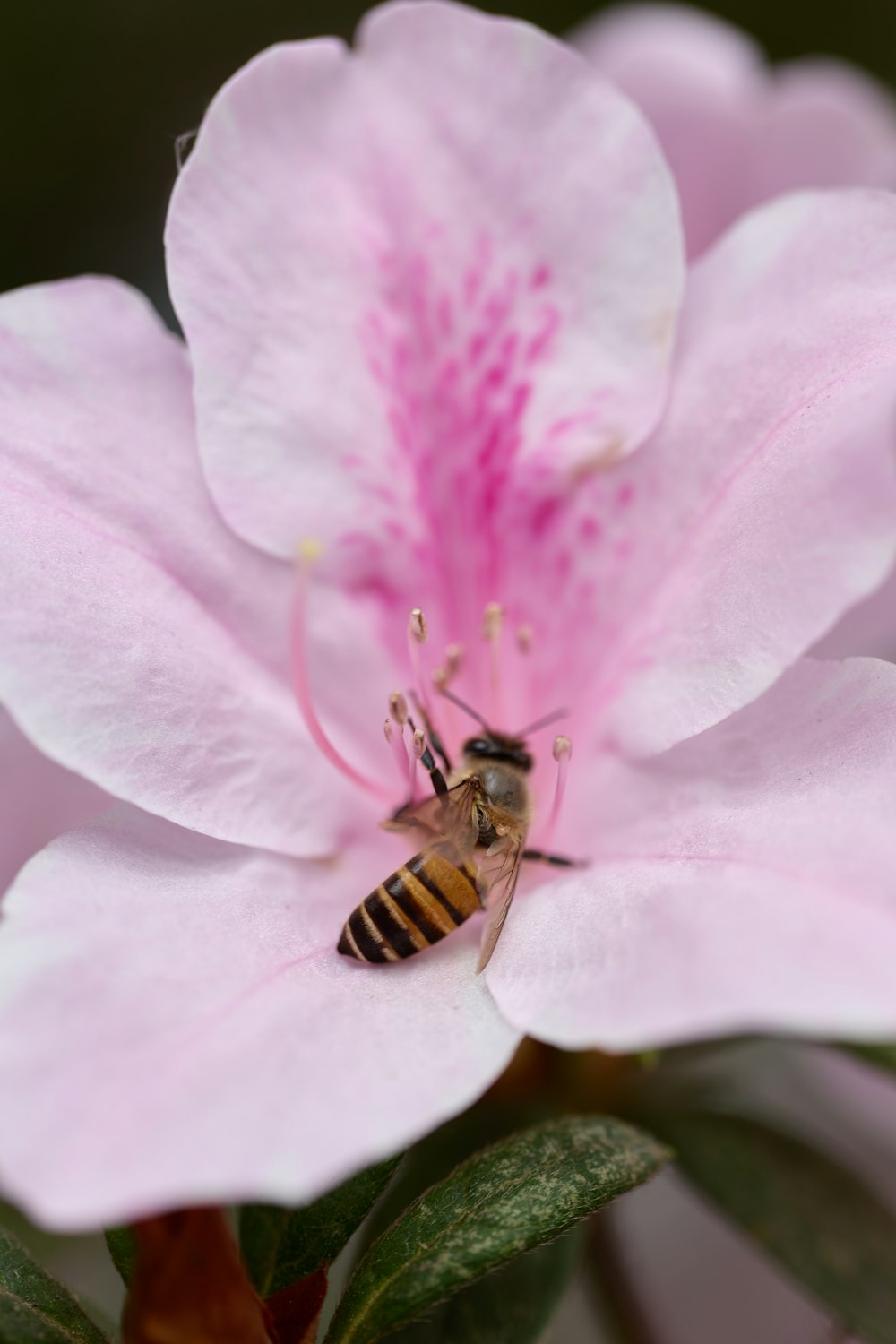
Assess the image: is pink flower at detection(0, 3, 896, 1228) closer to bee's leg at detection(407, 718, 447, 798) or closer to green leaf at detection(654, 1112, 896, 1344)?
bee's leg at detection(407, 718, 447, 798)

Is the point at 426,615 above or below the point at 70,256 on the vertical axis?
above

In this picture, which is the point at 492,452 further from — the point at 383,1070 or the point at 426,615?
the point at 383,1070

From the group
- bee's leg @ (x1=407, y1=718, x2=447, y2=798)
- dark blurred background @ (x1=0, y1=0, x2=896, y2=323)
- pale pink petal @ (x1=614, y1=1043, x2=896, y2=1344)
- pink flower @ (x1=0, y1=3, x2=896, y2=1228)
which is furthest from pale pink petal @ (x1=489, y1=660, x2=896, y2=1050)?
dark blurred background @ (x1=0, y1=0, x2=896, y2=323)

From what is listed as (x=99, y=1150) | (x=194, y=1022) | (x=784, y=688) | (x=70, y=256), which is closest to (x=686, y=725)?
(x=784, y=688)

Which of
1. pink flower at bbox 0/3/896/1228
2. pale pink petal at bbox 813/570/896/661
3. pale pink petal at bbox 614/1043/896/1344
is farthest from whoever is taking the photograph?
pale pink petal at bbox 614/1043/896/1344

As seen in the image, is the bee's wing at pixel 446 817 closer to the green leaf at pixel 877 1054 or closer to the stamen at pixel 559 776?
the stamen at pixel 559 776

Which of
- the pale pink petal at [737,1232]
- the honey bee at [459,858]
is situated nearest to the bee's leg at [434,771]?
the honey bee at [459,858]
